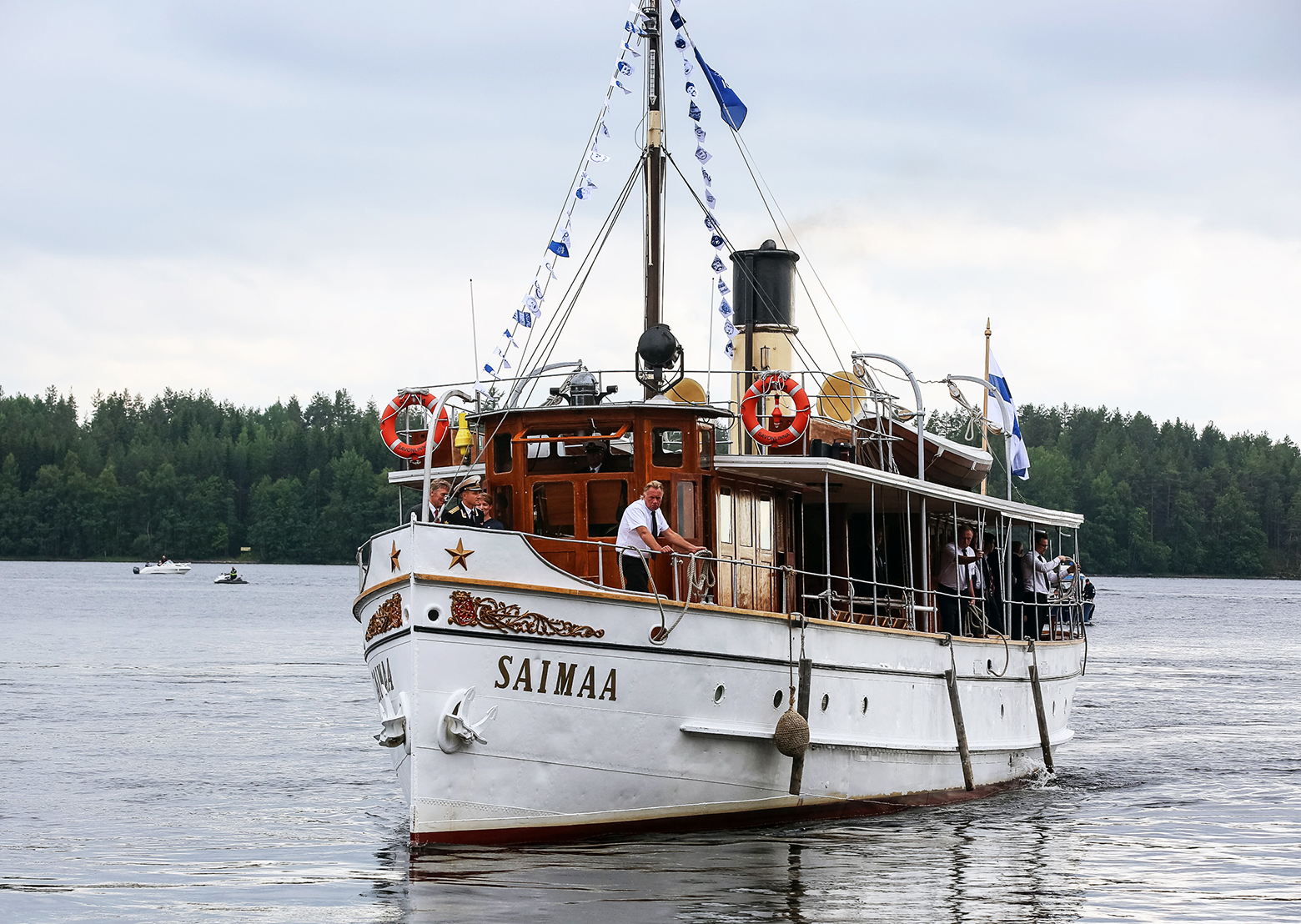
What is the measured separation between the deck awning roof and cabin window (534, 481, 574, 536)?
1.60 metres

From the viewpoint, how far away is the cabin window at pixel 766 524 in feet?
58.7

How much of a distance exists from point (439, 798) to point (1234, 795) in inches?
512

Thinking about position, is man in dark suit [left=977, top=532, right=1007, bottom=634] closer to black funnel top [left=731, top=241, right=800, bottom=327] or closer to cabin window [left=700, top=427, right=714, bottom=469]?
black funnel top [left=731, top=241, right=800, bottom=327]

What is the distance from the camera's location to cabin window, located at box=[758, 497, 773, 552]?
58.7 ft

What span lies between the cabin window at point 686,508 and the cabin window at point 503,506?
5.70 feet

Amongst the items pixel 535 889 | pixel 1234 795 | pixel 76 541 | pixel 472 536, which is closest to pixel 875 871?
pixel 535 889

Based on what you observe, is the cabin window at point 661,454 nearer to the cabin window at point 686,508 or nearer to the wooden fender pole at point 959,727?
the cabin window at point 686,508

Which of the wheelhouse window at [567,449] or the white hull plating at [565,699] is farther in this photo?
the wheelhouse window at [567,449]

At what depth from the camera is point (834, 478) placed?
685 inches

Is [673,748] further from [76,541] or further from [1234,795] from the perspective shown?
[76,541]

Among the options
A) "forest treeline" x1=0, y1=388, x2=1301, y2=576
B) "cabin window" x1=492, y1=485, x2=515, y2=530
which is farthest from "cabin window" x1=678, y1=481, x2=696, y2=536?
"forest treeline" x1=0, y1=388, x2=1301, y2=576

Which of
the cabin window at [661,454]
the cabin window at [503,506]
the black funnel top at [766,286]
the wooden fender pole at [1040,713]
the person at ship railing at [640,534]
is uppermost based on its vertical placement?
the black funnel top at [766,286]

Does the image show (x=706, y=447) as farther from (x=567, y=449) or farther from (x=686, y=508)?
(x=567, y=449)

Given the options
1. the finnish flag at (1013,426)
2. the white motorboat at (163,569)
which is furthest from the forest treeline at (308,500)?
the finnish flag at (1013,426)
